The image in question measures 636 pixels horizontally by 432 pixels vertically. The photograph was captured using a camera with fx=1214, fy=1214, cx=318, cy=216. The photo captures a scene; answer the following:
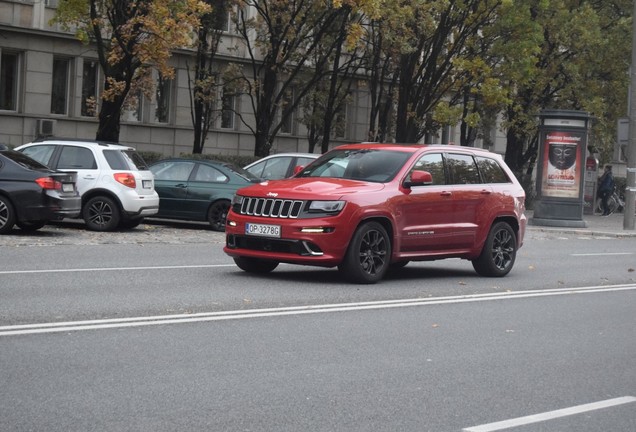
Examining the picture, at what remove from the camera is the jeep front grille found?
13703 millimetres

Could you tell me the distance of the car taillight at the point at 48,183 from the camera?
19391 mm

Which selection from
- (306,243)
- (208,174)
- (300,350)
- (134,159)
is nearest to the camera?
(300,350)

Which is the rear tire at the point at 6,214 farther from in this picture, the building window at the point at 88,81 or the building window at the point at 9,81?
the building window at the point at 88,81

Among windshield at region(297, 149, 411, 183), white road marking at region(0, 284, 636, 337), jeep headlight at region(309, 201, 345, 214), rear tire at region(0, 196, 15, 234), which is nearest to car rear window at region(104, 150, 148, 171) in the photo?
rear tire at region(0, 196, 15, 234)

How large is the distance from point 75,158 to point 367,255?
30.7 ft

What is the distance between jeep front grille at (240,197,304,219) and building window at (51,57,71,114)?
91.0ft

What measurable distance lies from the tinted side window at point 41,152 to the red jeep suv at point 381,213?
8104 mm

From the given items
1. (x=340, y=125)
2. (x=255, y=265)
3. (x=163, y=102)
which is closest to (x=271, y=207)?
(x=255, y=265)

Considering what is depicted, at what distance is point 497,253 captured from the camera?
16.3 meters

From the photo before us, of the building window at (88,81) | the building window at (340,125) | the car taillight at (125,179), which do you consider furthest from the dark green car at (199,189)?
the building window at (340,125)

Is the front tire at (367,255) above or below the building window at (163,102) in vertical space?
below

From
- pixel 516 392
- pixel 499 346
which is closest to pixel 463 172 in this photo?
pixel 499 346

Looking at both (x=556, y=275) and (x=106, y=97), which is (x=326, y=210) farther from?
(x=106, y=97)

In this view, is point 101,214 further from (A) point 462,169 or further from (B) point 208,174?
(A) point 462,169
